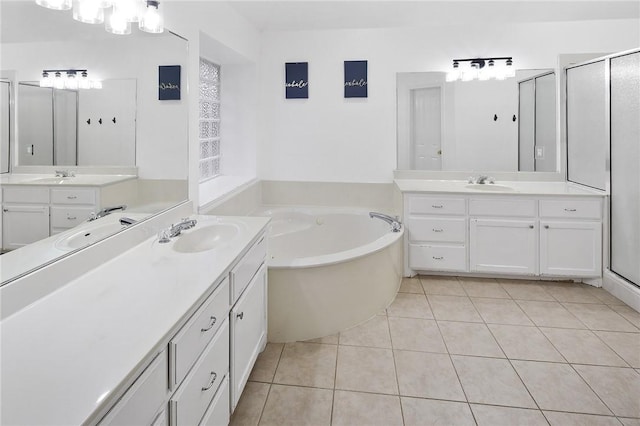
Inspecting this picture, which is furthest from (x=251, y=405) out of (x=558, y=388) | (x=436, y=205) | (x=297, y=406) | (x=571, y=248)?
(x=571, y=248)

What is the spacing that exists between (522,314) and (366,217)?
152cm

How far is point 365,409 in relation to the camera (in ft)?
5.97

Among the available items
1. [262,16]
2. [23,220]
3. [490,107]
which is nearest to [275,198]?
[262,16]

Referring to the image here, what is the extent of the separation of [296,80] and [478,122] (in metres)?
1.79

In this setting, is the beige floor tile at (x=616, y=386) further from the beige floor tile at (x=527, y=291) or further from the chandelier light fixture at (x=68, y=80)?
the chandelier light fixture at (x=68, y=80)

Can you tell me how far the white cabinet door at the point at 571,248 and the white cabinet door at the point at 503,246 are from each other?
0.08m

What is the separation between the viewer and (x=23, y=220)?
1236 millimetres

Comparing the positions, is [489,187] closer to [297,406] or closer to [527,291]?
[527,291]

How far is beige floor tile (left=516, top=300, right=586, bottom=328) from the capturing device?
8.66 feet

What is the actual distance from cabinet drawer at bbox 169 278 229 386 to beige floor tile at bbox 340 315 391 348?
1140 mm

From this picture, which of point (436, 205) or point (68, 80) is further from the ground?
point (68, 80)

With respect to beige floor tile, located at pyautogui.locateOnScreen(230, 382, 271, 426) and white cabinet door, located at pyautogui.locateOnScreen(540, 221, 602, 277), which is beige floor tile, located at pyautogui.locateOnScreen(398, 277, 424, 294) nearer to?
white cabinet door, located at pyautogui.locateOnScreen(540, 221, 602, 277)

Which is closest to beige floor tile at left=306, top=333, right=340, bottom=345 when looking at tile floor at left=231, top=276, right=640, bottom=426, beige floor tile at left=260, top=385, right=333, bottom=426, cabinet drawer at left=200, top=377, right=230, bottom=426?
tile floor at left=231, top=276, right=640, bottom=426

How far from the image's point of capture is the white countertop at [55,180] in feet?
3.92
